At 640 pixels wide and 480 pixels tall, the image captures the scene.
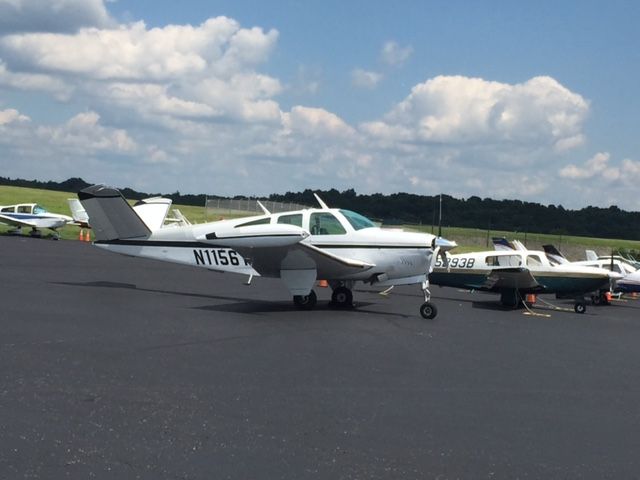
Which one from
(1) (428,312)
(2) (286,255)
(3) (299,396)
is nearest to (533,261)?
(1) (428,312)

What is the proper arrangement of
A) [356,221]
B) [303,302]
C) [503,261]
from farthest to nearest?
[503,261] → [356,221] → [303,302]

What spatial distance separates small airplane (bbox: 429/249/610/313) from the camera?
2023 cm

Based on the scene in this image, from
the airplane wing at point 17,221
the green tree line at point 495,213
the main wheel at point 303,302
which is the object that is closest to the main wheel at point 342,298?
the main wheel at point 303,302

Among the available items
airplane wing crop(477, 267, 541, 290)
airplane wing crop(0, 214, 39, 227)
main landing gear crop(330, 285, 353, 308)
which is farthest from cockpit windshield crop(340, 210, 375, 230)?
airplane wing crop(0, 214, 39, 227)

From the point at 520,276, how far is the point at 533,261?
4.09ft

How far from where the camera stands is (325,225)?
15.8 m

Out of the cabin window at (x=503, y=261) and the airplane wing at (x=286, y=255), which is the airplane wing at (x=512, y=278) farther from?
the airplane wing at (x=286, y=255)

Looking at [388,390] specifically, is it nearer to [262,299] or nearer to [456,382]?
[456,382]

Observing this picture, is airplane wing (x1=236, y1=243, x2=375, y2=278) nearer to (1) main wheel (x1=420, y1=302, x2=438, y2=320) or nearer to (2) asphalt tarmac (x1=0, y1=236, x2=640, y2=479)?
(2) asphalt tarmac (x1=0, y1=236, x2=640, y2=479)

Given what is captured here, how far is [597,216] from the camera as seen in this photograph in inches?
4087

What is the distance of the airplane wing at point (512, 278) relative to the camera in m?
20.1

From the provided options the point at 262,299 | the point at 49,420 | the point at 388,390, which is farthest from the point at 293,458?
the point at 262,299

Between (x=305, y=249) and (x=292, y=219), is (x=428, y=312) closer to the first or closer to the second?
(x=305, y=249)

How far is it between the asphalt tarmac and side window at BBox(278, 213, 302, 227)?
1.97m
